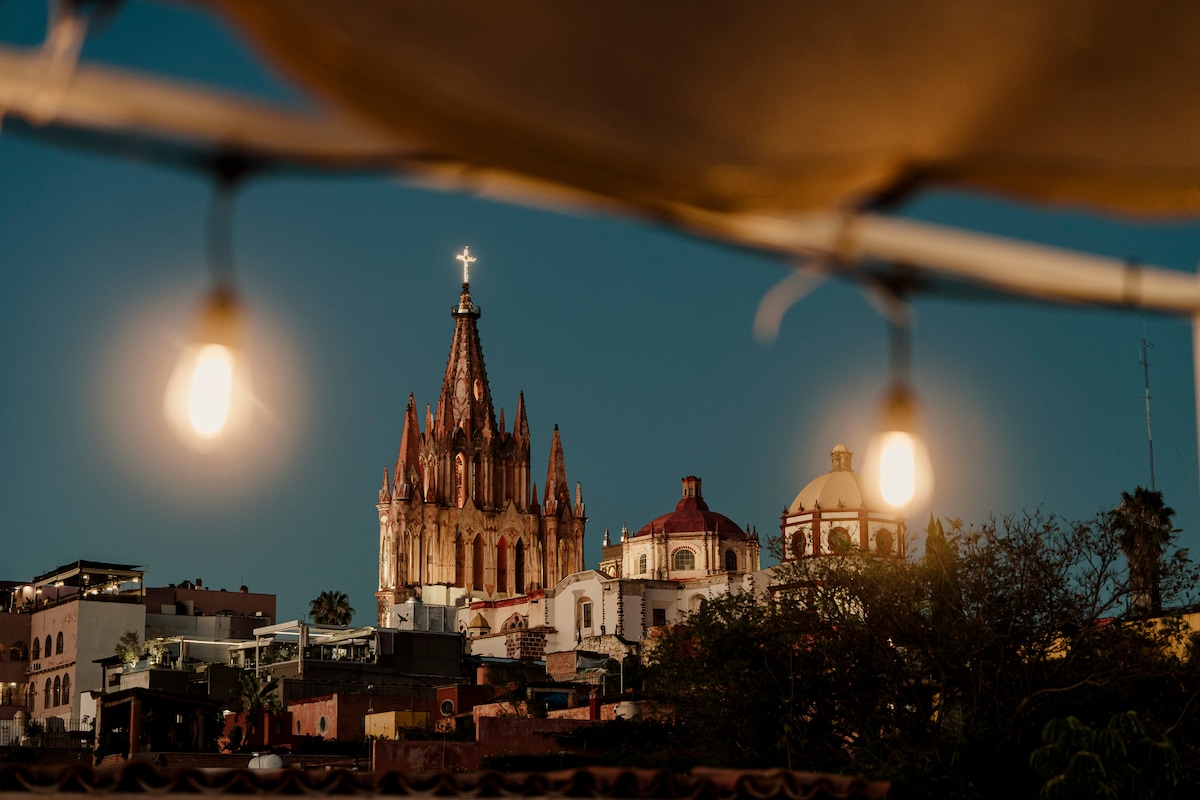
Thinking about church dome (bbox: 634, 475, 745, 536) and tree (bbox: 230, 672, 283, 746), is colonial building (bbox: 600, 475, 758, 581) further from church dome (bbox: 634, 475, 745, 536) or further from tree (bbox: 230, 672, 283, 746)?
tree (bbox: 230, 672, 283, 746)

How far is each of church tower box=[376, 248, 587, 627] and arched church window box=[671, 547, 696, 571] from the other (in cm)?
1907

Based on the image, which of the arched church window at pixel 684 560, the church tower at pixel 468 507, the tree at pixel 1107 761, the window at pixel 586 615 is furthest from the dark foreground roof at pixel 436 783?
the church tower at pixel 468 507

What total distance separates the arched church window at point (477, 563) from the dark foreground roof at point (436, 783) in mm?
83409

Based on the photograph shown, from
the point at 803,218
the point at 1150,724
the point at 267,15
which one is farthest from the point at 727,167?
the point at 1150,724

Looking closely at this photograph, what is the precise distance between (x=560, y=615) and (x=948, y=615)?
157 feet

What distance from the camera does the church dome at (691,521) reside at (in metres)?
78.4

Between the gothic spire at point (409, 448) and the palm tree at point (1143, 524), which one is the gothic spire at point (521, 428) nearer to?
the gothic spire at point (409, 448)

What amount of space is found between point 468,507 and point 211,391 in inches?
3664

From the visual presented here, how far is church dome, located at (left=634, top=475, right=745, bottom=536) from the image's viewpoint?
3086 inches

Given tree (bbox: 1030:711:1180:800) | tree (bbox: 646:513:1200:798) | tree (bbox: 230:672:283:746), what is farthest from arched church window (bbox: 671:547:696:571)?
tree (bbox: 1030:711:1180:800)

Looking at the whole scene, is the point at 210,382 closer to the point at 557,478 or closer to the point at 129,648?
the point at 129,648

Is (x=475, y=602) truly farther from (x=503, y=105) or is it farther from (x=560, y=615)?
(x=503, y=105)

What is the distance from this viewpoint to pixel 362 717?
4488 cm

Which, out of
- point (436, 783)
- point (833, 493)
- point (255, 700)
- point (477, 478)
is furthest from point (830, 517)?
point (436, 783)
